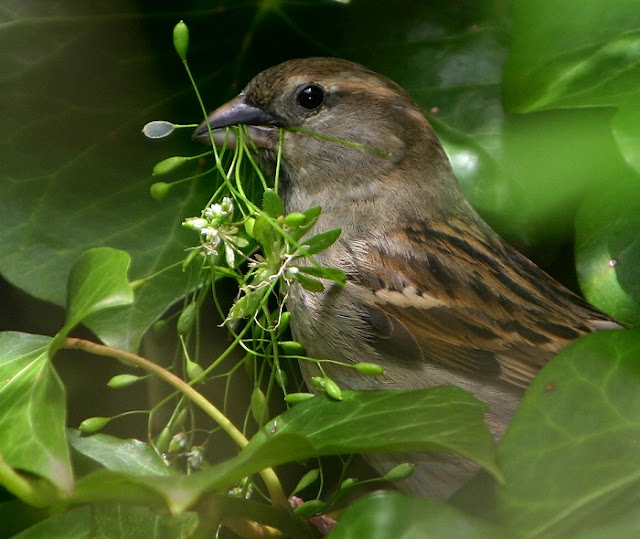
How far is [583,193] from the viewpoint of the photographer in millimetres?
1078

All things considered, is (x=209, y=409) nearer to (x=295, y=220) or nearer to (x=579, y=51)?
(x=295, y=220)

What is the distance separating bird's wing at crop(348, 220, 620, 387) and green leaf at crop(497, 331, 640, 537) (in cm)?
52

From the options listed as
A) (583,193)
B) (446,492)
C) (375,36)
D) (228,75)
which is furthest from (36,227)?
(583,193)

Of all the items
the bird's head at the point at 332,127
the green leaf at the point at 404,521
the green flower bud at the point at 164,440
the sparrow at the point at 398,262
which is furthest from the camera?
the bird's head at the point at 332,127

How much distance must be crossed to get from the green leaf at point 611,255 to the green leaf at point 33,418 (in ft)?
2.79

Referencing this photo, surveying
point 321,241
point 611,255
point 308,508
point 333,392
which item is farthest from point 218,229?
point 611,255

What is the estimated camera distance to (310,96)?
5.51 feet

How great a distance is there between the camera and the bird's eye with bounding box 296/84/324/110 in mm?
1662

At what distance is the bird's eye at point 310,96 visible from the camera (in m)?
1.66

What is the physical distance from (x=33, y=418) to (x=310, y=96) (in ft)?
3.10

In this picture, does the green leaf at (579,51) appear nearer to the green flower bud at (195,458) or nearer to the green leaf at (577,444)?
the green leaf at (577,444)

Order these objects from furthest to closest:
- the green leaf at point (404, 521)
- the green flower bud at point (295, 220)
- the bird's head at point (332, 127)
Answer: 1. the bird's head at point (332, 127)
2. the green flower bud at point (295, 220)
3. the green leaf at point (404, 521)

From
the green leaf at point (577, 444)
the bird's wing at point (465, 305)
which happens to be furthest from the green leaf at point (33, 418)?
the bird's wing at point (465, 305)

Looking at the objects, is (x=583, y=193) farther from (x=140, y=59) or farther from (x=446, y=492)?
(x=140, y=59)
